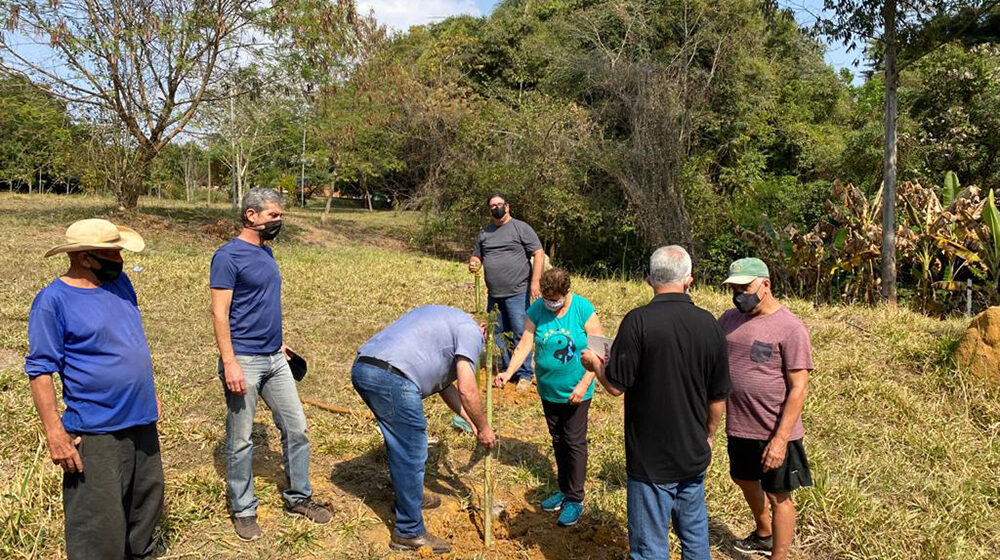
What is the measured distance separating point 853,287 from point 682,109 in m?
5.87

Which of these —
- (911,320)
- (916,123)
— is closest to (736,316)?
(911,320)

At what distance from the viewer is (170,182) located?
31094 millimetres

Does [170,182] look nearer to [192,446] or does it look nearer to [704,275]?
[704,275]

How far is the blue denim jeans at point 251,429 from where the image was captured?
3.43 meters

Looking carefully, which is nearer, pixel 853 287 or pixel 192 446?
pixel 192 446

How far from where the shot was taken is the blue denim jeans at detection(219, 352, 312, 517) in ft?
11.2

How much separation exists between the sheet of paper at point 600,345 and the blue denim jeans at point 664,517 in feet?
1.90

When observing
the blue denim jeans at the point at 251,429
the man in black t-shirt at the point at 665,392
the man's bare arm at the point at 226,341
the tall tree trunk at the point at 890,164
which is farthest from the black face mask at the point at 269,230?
the tall tree trunk at the point at 890,164

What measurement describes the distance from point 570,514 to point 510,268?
268 centimetres

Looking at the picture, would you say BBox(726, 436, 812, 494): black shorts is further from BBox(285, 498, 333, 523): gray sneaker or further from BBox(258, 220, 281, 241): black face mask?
BBox(258, 220, 281, 241): black face mask

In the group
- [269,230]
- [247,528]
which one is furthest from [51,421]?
[269,230]

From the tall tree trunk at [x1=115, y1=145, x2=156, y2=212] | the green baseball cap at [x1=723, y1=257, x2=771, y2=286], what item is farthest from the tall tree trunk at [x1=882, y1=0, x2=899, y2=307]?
the tall tree trunk at [x1=115, y1=145, x2=156, y2=212]

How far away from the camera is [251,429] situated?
11.6 feet

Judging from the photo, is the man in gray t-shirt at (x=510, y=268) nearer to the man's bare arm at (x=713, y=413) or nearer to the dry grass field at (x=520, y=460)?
the dry grass field at (x=520, y=460)
